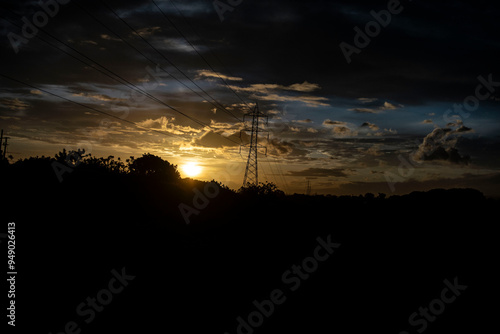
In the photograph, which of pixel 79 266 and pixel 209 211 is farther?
pixel 209 211

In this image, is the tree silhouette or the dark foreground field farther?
the tree silhouette

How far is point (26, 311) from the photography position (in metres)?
12.0

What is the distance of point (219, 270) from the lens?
58.3ft

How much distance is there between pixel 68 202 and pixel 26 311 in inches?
570

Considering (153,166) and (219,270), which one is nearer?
(219,270)

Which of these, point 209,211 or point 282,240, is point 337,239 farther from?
point 209,211

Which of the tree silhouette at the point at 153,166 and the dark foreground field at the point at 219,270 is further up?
the tree silhouette at the point at 153,166

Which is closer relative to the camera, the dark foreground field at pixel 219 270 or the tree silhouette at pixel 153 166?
the dark foreground field at pixel 219 270

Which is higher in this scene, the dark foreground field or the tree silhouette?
the tree silhouette

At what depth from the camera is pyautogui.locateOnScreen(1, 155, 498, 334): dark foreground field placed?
12352 mm

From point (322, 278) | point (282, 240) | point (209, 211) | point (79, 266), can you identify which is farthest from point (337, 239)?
point (79, 266)

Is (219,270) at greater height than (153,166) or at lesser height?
lesser

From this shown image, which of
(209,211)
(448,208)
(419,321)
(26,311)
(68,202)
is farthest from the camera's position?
(448,208)

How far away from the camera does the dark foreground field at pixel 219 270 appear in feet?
40.5
